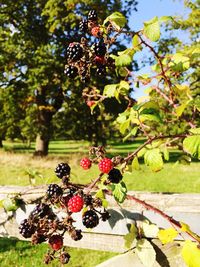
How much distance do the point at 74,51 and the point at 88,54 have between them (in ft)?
0.27

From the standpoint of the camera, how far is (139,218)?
80.0 inches

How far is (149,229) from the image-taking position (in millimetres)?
1947

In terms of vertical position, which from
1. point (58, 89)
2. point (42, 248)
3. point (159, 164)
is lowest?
point (42, 248)

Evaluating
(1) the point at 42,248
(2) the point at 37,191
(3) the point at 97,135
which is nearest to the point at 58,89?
(3) the point at 97,135

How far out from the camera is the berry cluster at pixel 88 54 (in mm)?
1972

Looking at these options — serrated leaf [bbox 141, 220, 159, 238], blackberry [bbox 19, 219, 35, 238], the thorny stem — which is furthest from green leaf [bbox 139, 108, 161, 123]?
blackberry [bbox 19, 219, 35, 238]

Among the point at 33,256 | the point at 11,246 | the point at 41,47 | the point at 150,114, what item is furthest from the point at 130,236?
the point at 41,47

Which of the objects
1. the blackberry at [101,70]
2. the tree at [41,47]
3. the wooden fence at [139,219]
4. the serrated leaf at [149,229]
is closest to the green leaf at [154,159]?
the wooden fence at [139,219]

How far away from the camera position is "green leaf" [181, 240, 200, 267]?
61.0 inches

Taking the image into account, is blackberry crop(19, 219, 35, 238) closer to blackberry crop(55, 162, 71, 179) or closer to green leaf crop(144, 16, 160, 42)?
blackberry crop(55, 162, 71, 179)

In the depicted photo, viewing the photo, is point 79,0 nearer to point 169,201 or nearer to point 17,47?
point 17,47

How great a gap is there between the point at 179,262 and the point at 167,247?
0.09 metres

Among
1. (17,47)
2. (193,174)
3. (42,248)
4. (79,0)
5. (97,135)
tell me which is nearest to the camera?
(42,248)

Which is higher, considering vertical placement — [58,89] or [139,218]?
[58,89]
